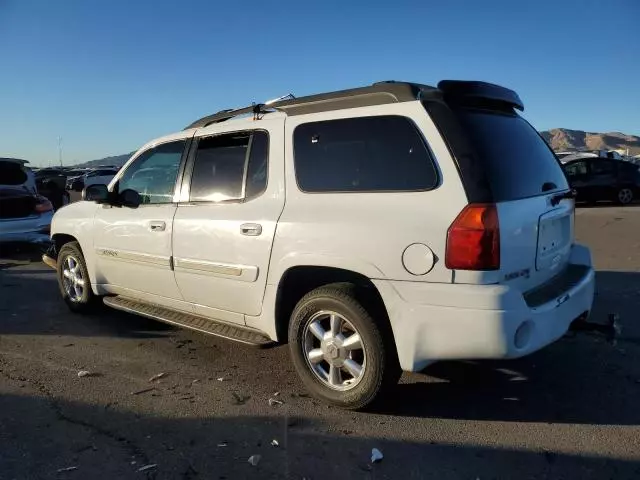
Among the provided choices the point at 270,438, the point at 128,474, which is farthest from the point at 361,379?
the point at 128,474

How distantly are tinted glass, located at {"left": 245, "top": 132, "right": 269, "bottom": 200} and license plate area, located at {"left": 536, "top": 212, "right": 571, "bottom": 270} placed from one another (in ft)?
6.08

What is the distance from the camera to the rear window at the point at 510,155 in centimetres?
313

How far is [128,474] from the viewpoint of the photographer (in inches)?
111

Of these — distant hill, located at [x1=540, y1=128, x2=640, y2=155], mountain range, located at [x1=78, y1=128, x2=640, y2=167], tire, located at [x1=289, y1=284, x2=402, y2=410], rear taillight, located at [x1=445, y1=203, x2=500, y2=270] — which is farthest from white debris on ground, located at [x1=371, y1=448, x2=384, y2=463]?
distant hill, located at [x1=540, y1=128, x2=640, y2=155]

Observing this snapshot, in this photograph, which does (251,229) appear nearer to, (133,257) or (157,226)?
(157,226)

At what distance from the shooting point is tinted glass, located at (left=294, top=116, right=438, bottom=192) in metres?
3.20

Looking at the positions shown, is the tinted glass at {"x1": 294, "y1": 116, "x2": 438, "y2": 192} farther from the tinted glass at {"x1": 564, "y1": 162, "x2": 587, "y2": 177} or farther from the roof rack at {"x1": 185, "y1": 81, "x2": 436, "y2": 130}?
the tinted glass at {"x1": 564, "y1": 162, "x2": 587, "y2": 177}

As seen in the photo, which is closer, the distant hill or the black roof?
the black roof

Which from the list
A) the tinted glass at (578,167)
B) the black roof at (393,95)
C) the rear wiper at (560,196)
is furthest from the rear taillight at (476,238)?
the tinted glass at (578,167)

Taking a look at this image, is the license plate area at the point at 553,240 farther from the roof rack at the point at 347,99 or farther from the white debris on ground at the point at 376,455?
the white debris on ground at the point at 376,455

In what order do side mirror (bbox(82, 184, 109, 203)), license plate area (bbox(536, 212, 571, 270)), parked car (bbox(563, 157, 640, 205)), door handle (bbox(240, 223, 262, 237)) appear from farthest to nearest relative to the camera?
parked car (bbox(563, 157, 640, 205)), side mirror (bbox(82, 184, 109, 203)), door handle (bbox(240, 223, 262, 237)), license plate area (bbox(536, 212, 571, 270))

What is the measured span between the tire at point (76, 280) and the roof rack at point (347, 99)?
2.64 m

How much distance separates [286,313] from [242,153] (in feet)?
4.06

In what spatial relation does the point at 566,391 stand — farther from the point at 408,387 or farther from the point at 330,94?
the point at 330,94
